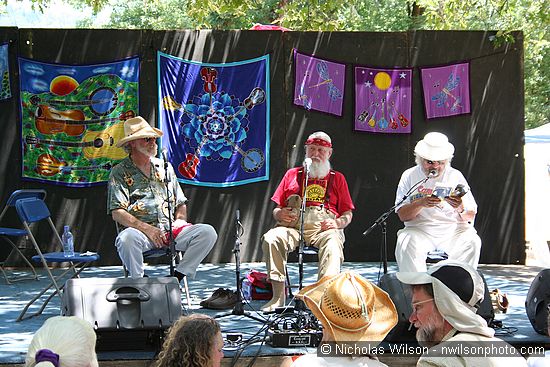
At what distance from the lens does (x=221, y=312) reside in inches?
265

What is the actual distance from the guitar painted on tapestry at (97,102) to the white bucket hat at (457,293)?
5955 mm

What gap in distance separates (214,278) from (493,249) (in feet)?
9.89

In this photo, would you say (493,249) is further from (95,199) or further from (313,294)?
(313,294)

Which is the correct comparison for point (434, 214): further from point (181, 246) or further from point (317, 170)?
point (181, 246)

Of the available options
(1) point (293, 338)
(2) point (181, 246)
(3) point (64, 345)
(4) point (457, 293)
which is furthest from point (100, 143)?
(3) point (64, 345)

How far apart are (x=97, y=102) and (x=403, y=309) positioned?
14.4ft

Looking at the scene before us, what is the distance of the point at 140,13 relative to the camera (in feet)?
112

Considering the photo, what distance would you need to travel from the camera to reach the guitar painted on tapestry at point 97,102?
8914 millimetres

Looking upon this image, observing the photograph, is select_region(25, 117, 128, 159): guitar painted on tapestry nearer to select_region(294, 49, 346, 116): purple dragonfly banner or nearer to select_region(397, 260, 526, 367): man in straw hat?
select_region(294, 49, 346, 116): purple dragonfly banner

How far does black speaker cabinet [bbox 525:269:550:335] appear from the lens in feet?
19.3

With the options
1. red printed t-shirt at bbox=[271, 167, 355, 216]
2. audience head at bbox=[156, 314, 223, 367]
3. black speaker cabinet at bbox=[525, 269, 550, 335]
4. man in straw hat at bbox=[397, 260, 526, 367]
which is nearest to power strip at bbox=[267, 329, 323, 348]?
black speaker cabinet at bbox=[525, 269, 550, 335]

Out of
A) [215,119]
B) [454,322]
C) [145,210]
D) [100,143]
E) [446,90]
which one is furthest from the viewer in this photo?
[446,90]

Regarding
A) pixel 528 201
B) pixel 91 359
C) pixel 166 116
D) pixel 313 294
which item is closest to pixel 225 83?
pixel 166 116

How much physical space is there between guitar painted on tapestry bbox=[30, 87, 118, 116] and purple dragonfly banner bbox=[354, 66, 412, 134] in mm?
2423
